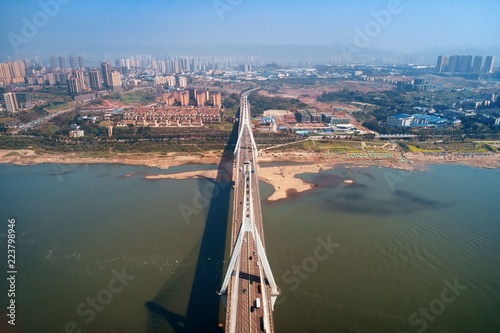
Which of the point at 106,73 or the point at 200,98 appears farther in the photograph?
the point at 106,73

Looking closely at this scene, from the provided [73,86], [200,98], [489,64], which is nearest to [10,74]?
[73,86]

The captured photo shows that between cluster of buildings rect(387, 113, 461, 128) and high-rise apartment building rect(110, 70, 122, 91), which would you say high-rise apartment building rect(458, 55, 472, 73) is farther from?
high-rise apartment building rect(110, 70, 122, 91)

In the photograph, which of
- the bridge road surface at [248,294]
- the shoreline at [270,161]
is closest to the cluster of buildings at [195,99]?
the shoreline at [270,161]

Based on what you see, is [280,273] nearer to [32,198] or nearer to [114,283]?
[114,283]

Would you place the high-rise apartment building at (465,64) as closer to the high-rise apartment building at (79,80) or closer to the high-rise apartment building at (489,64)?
the high-rise apartment building at (489,64)

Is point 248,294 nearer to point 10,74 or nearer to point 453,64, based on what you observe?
point 10,74
